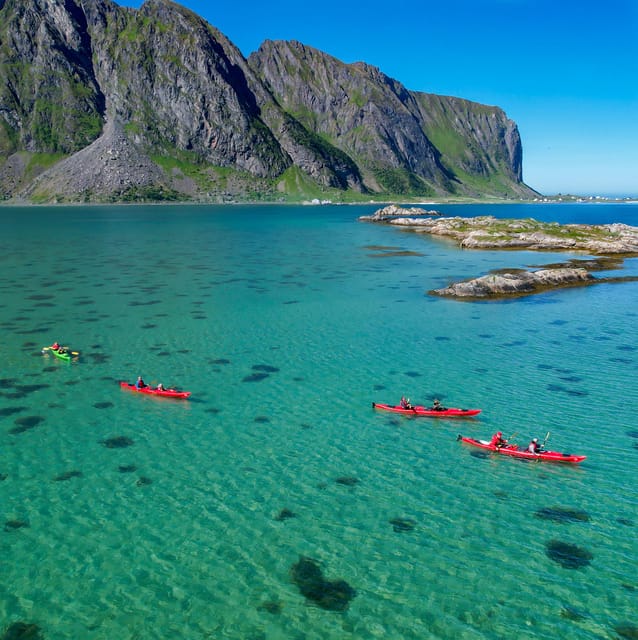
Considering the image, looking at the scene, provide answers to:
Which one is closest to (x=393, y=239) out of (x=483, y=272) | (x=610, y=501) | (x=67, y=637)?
(x=483, y=272)

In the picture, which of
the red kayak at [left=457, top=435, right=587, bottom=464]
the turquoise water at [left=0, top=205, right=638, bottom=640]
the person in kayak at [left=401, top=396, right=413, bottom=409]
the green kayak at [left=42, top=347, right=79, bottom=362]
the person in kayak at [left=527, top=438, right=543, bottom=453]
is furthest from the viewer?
the green kayak at [left=42, top=347, right=79, bottom=362]

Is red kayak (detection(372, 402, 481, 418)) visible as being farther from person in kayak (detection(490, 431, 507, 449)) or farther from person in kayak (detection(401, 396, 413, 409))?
person in kayak (detection(490, 431, 507, 449))

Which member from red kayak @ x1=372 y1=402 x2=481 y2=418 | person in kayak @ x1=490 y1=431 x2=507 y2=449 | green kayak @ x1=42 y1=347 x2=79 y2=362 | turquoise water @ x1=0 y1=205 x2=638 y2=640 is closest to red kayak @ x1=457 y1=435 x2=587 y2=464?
person in kayak @ x1=490 y1=431 x2=507 y2=449

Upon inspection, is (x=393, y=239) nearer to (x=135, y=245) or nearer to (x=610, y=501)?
(x=135, y=245)

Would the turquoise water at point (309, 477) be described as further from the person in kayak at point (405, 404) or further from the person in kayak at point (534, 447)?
the person in kayak at point (405, 404)

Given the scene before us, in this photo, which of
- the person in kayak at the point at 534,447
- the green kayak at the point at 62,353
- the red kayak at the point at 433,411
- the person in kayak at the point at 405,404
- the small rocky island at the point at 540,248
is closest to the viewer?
the person in kayak at the point at 534,447

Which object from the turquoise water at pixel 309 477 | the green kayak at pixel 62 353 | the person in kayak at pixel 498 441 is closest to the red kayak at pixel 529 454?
the person in kayak at pixel 498 441

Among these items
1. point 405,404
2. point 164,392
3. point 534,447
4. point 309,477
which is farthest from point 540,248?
point 309,477
